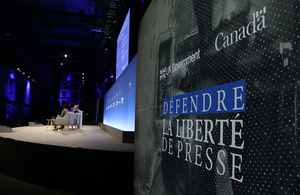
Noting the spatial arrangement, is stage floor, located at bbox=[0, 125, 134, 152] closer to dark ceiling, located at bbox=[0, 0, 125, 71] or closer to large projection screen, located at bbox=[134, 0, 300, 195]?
large projection screen, located at bbox=[134, 0, 300, 195]

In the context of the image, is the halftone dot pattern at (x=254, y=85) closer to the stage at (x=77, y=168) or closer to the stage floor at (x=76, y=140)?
the stage at (x=77, y=168)

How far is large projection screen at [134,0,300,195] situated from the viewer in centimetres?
89

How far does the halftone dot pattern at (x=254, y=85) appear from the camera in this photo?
2.86ft

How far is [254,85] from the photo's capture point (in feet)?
3.42

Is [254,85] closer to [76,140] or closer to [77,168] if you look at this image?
[77,168]

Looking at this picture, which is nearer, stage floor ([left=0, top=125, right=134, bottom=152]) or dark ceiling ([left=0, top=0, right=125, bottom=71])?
stage floor ([left=0, top=125, right=134, bottom=152])

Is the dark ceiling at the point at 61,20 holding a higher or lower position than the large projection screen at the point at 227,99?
higher

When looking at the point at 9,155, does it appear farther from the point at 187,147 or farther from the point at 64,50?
the point at 64,50

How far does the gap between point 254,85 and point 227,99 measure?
20 cm

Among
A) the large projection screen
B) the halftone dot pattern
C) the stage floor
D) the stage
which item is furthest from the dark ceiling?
the halftone dot pattern

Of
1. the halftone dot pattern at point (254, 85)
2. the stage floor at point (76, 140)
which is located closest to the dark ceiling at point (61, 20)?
the stage floor at point (76, 140)

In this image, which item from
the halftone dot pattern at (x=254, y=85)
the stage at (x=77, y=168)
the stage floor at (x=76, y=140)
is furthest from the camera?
the stage floor at (x=76, y=140)

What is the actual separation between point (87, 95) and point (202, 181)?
2377 cm

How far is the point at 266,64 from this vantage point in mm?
982
